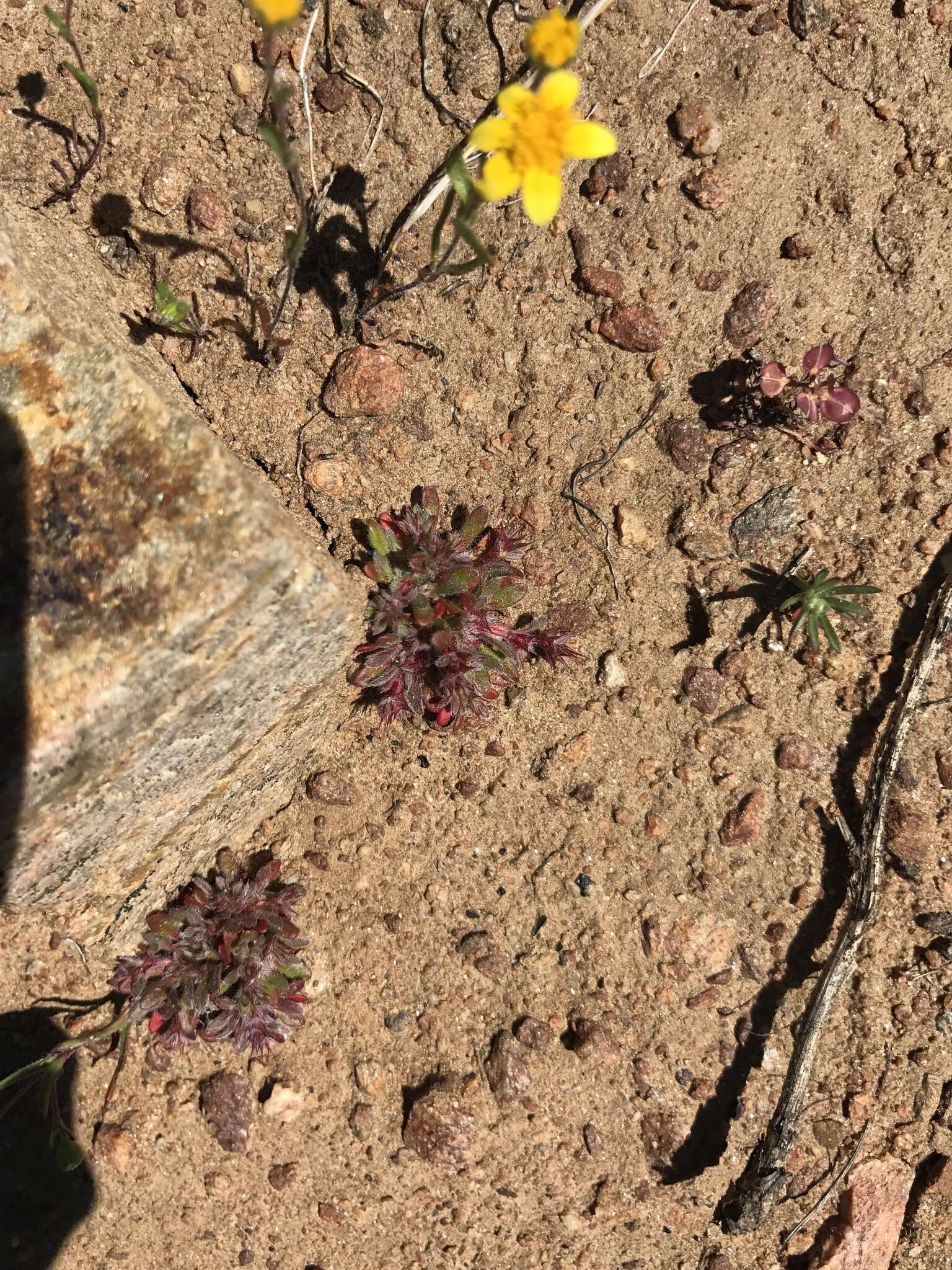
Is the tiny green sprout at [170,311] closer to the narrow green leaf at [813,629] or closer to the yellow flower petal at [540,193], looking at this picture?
the yellow flower petal at [540,193]

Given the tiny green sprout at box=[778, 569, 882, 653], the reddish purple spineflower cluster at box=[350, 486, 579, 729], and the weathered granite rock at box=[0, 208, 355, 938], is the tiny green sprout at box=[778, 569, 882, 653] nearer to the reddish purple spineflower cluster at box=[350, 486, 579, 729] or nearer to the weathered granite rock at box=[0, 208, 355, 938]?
the reddish purple spineflower cluster at box=[350, 486, 579, 729]

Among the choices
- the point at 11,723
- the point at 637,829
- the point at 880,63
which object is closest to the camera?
the point at 11,723

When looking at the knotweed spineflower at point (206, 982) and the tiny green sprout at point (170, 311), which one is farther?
the knotweed spineflower at point (206, 982)

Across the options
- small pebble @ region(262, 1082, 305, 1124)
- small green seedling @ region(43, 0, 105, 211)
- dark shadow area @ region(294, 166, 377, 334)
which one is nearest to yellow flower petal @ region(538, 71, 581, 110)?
dark shadow area @ region(294, 166, 377, 334)

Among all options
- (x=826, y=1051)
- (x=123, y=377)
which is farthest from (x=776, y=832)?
(x=123, y=377)

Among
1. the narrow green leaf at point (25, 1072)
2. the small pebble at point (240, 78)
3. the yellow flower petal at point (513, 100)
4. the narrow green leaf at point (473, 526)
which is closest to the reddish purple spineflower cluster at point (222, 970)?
the narrow green leaf at point (25, 1072)

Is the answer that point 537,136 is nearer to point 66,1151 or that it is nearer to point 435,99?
point 435,99

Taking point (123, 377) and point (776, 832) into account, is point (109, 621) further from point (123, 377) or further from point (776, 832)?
point (776, 832)
